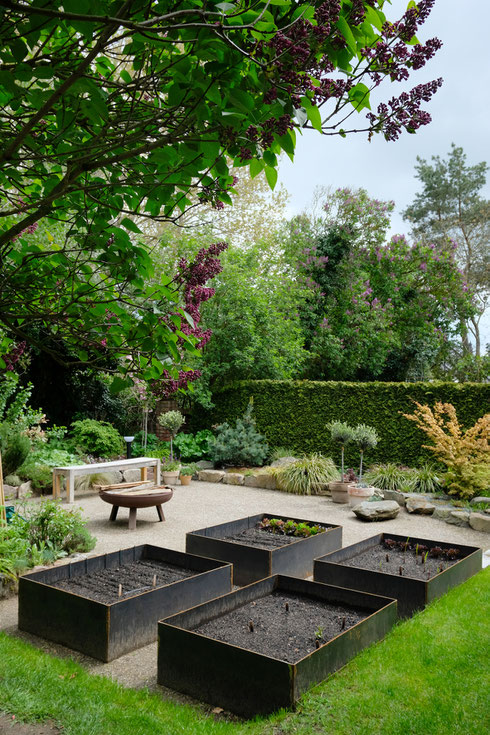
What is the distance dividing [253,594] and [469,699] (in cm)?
161

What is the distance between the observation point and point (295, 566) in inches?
216

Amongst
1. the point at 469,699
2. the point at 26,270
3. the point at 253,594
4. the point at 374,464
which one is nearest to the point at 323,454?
the point at 374,464

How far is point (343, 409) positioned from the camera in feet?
38.7

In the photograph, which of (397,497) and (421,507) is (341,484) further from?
(421,507)

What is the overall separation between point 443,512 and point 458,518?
0.31m

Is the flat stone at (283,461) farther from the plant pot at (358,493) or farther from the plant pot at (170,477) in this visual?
the plant pot at (358,493)

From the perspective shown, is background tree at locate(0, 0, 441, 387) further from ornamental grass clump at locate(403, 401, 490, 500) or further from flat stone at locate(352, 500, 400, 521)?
ornamental grass clump at locate(403, 401, 490, 500)

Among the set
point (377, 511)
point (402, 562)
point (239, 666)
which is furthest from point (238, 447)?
point (239, 666)

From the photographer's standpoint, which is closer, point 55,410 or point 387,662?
point 387,662

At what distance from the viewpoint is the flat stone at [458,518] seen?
7996mm

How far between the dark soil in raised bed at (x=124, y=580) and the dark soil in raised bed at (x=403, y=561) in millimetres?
1542

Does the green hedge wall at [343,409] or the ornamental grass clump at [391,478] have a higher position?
the green hedge wall at [343,409]

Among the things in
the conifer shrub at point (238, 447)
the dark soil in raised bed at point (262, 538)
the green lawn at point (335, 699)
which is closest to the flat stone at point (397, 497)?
the dark soil in raised bed at point (262, 538)

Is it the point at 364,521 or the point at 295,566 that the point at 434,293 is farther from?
the point at 295,566
